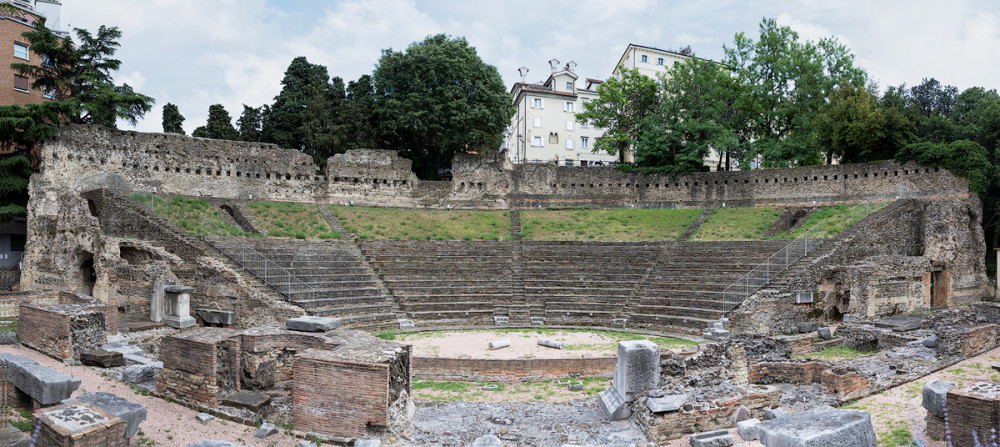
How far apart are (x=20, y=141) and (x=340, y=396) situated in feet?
81.9

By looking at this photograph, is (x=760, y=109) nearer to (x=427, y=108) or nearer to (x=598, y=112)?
(x=598, y=112)

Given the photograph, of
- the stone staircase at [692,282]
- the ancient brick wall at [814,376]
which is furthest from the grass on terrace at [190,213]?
the ancient brick wall at [814,376]

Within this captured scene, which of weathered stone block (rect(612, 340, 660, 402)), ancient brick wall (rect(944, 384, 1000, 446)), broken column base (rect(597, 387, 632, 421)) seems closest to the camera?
ancient brick wall (rect(944, 384, 1000, 446))

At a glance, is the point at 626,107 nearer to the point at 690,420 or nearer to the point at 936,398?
the point at 690,420

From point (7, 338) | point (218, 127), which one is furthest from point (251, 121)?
point (7, 338)

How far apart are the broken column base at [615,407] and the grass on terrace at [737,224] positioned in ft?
58.8

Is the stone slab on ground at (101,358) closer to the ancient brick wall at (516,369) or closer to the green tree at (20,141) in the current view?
the ancient brick wall at (516,369)

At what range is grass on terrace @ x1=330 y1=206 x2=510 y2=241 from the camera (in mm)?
27344

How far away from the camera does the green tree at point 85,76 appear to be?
80.8ft

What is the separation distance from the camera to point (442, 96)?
110 feet

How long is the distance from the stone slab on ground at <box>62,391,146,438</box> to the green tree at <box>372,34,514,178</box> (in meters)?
26.8

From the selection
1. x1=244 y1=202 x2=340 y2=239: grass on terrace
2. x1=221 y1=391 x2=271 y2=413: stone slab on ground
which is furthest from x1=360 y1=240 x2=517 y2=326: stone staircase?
x1=221 y1=391 x2=271 y2=413: stone slab on ground

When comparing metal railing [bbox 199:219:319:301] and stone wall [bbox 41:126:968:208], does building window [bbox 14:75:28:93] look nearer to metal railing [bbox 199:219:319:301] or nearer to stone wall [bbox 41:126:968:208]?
stone wall [bbox 41:126:968:208]

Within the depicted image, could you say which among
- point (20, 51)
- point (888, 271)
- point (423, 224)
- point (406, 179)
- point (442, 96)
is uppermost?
point (20, 51)
